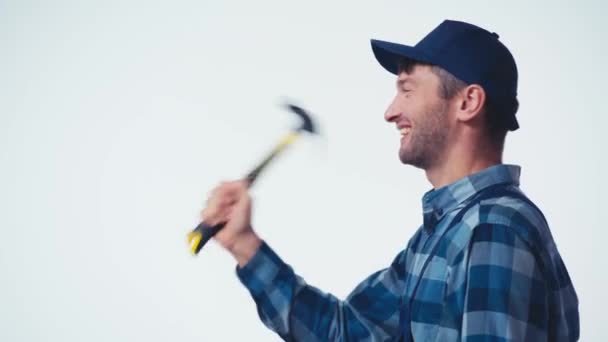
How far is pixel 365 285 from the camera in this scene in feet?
4.55

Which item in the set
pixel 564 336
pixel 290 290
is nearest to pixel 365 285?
pixel 290 290

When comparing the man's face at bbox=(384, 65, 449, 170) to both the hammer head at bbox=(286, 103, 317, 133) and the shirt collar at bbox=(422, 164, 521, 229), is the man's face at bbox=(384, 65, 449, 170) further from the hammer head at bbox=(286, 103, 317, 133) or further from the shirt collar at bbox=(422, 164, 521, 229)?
the hammer head at bbox=(286, 103, 317, 133)

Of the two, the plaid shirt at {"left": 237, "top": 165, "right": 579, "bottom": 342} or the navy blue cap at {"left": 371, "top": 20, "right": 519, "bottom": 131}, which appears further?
the navy blue cap at {"left": 371, "top": 20, "right": 519, "bottom": 131}

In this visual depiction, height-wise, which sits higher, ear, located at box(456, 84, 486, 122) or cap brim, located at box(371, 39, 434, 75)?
cap brim, located at box(371, 39, 434, 75)

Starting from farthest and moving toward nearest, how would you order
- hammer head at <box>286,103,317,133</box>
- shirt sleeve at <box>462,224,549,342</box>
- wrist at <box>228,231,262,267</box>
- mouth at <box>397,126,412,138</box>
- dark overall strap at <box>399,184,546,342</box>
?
hammer head at <box>286,103,317,133</box>, mouth at <box>397,126,412,138</box>, wrist at <box>228,231,262,267</box>, dark overall strap at <box>399,184,546,342</box>, shirt sleeve at <box>462,224,549,342</box>

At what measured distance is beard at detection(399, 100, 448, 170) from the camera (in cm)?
125

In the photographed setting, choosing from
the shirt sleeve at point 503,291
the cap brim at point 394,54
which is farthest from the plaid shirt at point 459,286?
the cap brim at point 394,54

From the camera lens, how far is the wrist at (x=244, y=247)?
1.17m

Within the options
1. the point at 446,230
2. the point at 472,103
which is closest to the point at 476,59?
the point at 472,103

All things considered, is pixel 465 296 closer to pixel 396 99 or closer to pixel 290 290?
pixel 290 290

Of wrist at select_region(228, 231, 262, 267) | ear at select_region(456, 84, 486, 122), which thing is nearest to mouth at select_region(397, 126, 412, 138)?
ear at select_region(456, 84, 486, 122)

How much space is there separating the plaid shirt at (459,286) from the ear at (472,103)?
12 centimetres

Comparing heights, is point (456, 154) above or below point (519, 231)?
above

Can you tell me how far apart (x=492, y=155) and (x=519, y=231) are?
1.04 ft
